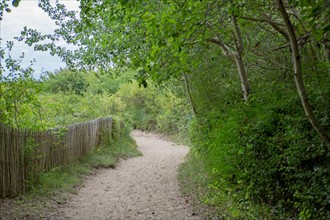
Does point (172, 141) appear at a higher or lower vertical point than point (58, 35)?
lower

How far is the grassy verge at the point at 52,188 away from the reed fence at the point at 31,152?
23 cm

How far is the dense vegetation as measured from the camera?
5188 millimetres

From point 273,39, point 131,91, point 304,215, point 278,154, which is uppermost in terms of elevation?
point 131,91

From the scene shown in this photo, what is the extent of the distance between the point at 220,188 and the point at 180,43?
3.34 m

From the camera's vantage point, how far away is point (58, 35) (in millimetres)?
11422

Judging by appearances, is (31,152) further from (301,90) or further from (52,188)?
(301,90)

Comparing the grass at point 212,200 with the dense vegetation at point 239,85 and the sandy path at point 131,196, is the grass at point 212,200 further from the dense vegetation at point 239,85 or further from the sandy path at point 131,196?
the sandy path at point 131,196

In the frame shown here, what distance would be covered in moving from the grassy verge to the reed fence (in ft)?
0.76

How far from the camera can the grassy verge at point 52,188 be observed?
6.80 meters

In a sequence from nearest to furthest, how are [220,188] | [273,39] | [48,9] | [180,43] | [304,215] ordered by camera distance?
[304,215] < [180,43] < [220,188] < [273,39] < [48,9]

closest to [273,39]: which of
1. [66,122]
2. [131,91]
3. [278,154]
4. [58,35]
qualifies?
[278,154]

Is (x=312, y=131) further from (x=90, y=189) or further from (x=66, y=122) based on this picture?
(x=66, y=122)

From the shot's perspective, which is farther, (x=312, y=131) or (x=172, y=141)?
(x=172, y=141)

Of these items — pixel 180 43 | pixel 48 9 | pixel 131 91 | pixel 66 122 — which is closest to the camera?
pixel 180 43
